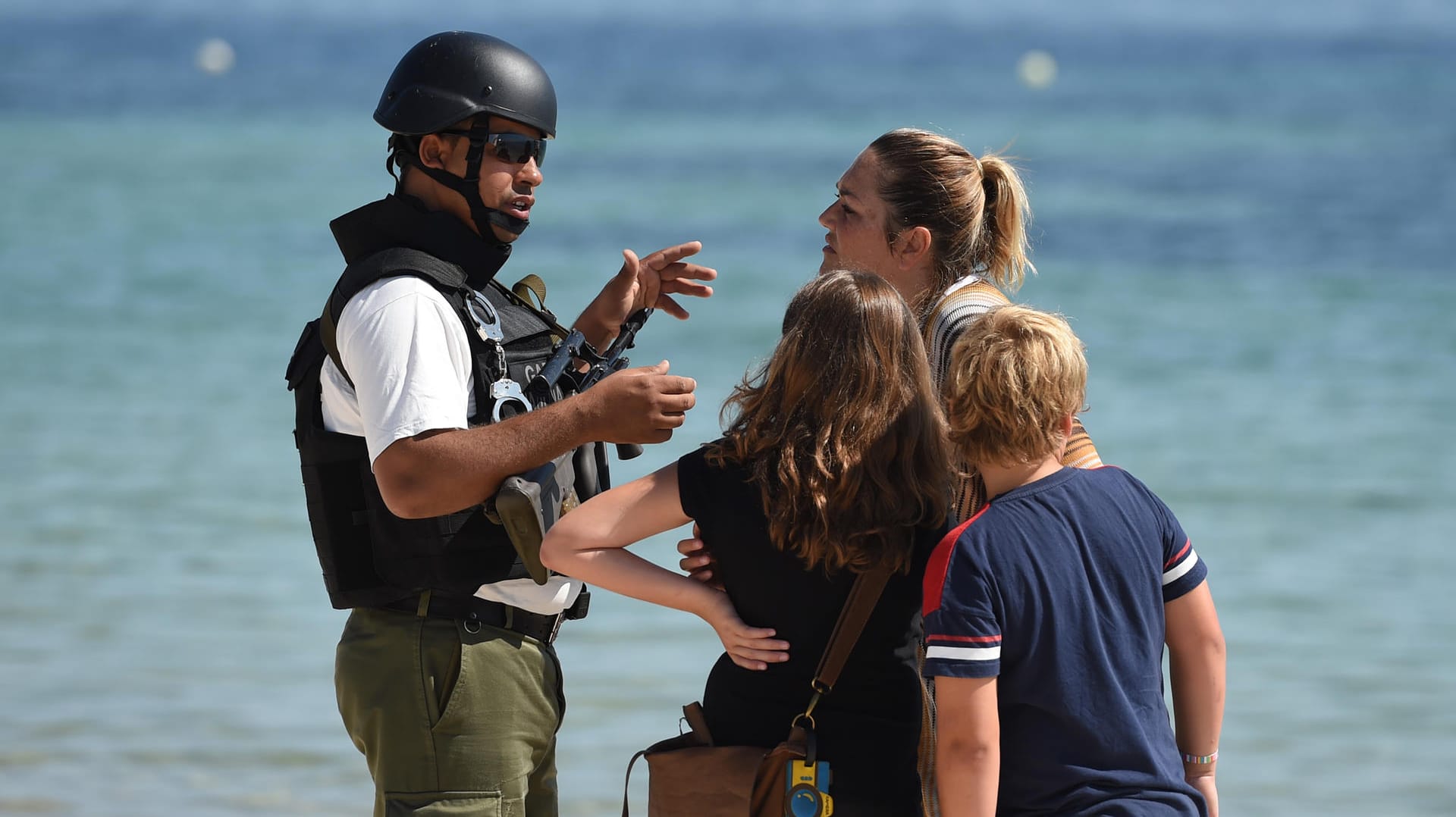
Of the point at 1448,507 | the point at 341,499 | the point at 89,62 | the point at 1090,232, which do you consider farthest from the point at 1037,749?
the point at 89,62

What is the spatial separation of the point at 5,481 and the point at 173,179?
691 inches

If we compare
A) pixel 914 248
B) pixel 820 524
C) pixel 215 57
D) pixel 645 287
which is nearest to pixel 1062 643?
pixel 820 524

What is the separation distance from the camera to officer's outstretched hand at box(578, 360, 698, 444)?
8.89 feet

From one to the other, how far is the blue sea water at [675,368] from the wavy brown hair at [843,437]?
107 centimetres

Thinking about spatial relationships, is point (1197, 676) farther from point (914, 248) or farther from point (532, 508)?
point (532, 508)

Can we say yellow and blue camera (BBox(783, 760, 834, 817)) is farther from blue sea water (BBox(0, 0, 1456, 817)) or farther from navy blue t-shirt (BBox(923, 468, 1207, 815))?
blue sea water (BBox(0, 0, 1456, 817))

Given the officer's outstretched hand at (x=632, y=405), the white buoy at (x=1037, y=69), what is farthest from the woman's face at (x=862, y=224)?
the white buoy at (x=1037, y=69)

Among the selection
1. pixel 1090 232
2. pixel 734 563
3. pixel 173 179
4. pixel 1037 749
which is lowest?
pixel 1037 749

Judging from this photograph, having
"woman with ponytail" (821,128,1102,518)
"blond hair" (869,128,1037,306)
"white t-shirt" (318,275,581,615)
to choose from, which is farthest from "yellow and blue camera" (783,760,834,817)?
"blond hair" (869,128,1037,306)

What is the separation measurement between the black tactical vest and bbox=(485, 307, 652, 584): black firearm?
0.15 feet

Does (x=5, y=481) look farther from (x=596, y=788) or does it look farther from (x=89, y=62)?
(x=89, y=62)

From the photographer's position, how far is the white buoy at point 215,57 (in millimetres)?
52956

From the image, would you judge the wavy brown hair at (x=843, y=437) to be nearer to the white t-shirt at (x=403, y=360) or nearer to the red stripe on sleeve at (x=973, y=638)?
the red stripe on sleeve at (x=973, y=638)

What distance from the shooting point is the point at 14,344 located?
14.2m
